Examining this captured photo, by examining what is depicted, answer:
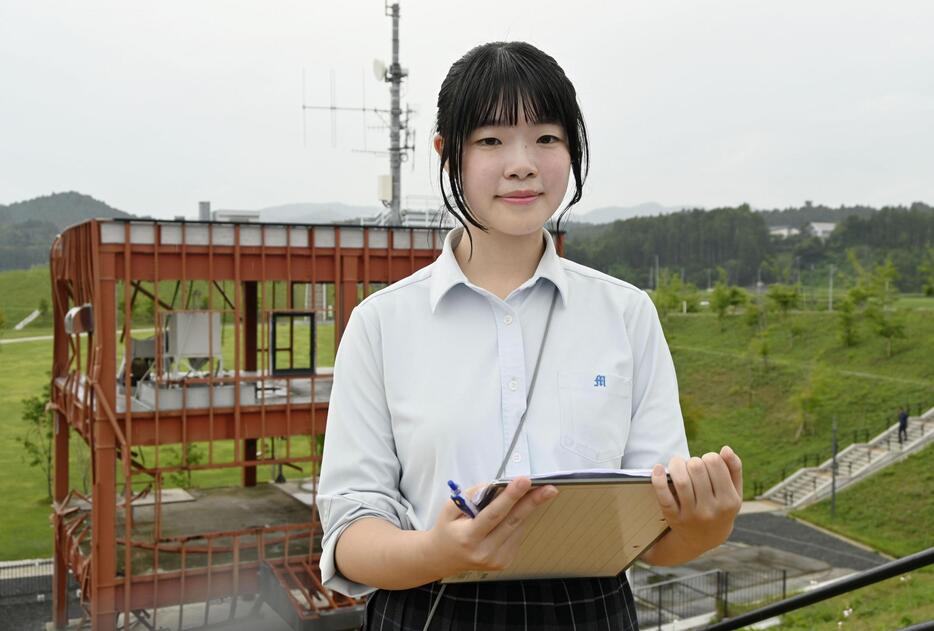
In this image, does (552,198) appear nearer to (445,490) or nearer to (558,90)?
(558,90)

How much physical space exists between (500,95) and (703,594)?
20.7 metres

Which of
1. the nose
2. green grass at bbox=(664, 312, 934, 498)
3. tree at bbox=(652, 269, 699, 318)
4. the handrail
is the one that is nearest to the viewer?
the nose

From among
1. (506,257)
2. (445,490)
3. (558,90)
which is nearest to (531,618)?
(445,490)

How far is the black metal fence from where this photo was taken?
20016mm

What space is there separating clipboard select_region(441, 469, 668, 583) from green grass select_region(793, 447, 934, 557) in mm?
26792

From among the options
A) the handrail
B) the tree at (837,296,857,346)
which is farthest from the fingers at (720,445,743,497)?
the tree at (837,296,857,346)

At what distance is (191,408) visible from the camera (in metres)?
15.9

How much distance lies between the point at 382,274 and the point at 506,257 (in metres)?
14.5

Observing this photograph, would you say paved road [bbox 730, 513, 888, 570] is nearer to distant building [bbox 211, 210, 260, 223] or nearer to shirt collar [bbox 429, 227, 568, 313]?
distant building [bbox 211, 210, 260, 223]

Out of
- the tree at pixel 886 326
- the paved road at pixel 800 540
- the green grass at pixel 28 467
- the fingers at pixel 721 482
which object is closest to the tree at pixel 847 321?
the tree at pixel 886 326

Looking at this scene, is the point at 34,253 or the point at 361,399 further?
the point at 34,253

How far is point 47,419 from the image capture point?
35938mm

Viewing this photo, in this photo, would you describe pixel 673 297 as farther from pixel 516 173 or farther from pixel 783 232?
pixel 783 232

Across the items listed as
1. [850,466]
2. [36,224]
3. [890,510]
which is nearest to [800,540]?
[890,510]
